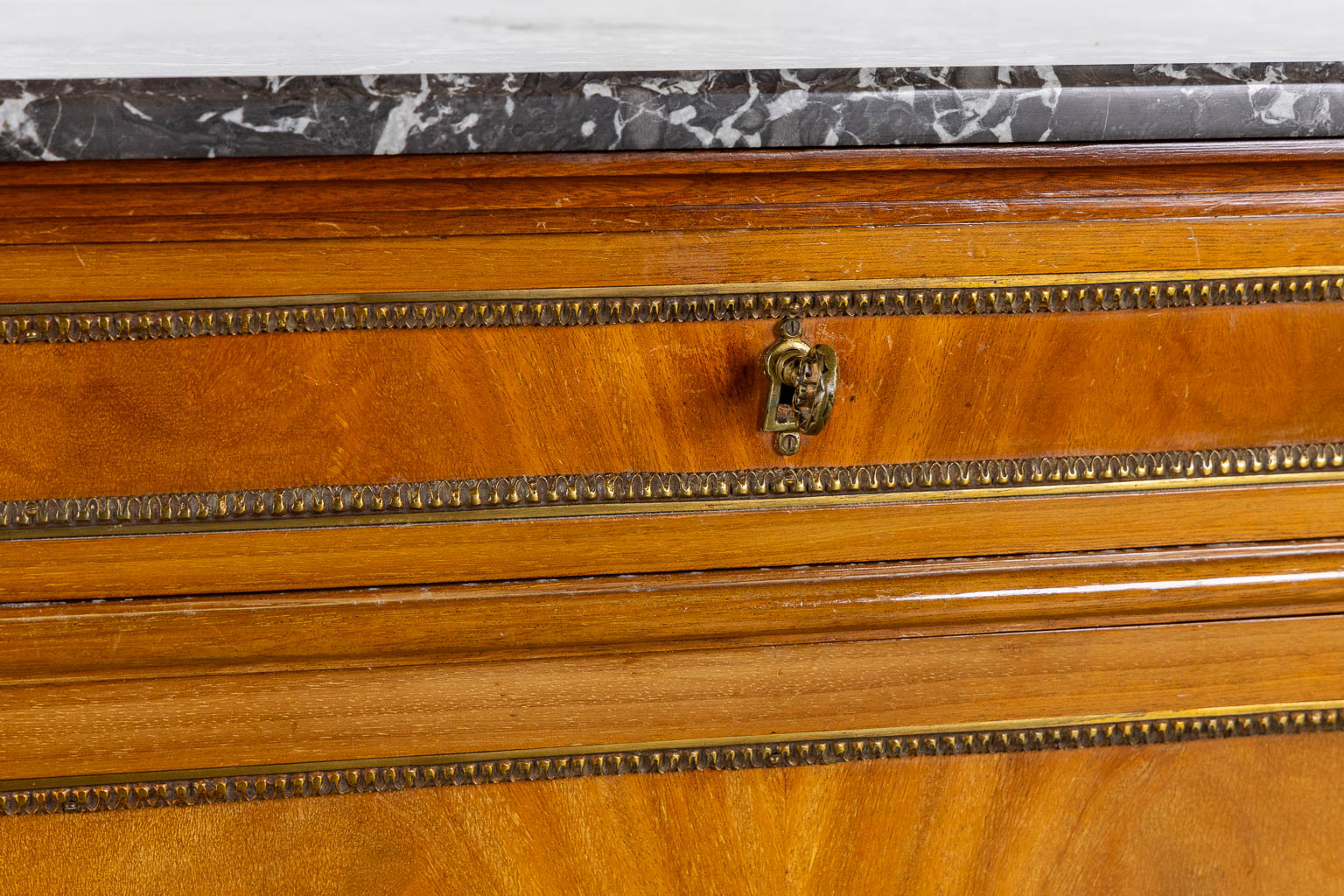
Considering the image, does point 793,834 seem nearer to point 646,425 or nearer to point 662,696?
point 662,696

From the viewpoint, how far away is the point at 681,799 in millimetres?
448

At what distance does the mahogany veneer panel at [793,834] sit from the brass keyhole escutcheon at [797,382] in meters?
0.15

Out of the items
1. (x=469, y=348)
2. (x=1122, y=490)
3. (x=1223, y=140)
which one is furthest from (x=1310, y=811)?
(x=469, y=348)

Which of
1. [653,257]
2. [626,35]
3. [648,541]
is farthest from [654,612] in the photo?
[626,35]

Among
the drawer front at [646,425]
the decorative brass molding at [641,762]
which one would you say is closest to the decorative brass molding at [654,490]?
the drawer front at [646,425]

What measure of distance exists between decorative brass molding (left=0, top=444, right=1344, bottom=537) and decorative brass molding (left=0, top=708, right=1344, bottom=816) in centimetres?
10

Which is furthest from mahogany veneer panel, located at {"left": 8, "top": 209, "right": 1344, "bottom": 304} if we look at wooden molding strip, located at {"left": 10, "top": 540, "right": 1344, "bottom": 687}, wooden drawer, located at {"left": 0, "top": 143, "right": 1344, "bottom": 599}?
wooden molding strip, located at {"left": 10, "top": 540, "right": 1344, "bottom": 687}

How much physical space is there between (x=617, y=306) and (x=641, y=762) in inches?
7.2

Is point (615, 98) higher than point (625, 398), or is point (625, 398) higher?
point (615, 98)

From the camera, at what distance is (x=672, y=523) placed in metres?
0.42

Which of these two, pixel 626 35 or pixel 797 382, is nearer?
pixel 797 382

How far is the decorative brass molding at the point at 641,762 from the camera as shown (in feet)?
1.38

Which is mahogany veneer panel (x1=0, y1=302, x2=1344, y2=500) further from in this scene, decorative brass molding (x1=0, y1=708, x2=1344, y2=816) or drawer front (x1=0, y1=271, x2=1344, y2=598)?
decorative brass molding (x1=0, y1=708, x2=1344, y2=816)

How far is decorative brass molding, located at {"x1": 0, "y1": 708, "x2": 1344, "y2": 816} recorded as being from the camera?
0.42m
